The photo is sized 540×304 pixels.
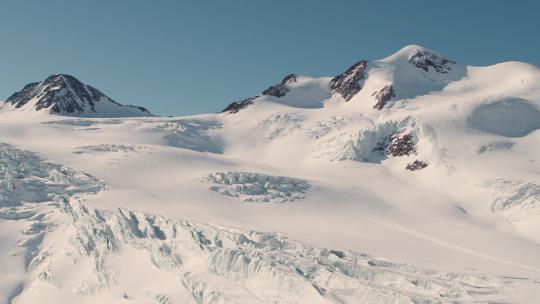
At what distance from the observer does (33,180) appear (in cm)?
4303

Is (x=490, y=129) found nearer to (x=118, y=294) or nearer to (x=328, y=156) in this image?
(x=328, y=156)

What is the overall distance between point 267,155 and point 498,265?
36311 mm

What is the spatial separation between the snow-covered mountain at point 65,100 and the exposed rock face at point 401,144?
168 ft

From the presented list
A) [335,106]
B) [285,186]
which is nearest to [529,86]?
[335,106]

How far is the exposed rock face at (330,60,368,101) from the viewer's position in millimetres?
A: 83500

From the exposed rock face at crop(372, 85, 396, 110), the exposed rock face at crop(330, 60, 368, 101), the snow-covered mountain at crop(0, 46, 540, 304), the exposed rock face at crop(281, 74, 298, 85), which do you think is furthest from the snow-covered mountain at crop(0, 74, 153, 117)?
the exposed rock face at crop(372, 85, 396, 110)

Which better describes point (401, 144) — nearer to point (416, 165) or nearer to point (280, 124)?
point (416, 165)

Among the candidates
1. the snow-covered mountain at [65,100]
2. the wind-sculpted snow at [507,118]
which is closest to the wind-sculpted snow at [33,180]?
the snow-covered mountain at [65,100]

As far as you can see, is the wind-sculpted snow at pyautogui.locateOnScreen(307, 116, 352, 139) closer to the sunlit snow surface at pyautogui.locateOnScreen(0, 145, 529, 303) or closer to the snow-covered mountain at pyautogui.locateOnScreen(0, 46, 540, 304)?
the snow-covered mountain at pyautogui.locateOnScreen(0, 46, 540, 304)

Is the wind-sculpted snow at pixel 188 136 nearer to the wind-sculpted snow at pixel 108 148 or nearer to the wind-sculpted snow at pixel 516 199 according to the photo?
the wind-sculpted snow at pixel 108 148

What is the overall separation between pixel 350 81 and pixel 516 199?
44.8 metres

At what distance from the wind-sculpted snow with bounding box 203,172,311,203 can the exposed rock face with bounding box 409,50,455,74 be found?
4678 centimetres

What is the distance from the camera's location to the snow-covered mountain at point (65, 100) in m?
83.2

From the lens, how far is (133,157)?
5284 centimetres
